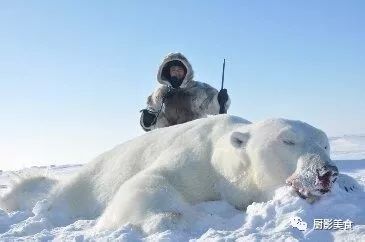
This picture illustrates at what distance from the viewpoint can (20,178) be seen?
577cm

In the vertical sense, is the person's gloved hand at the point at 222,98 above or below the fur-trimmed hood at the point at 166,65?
below

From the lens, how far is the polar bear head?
141 inches

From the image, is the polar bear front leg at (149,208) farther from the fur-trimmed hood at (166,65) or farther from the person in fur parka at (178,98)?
the fur-trimmed hood at (166,65)

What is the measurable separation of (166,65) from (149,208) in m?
4.69

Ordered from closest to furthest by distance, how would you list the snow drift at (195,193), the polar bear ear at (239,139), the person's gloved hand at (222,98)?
the snow drift at (195,193) → the polar bear ear at (239,139) → the person's gloved hand at (222,98)

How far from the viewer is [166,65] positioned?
8.18m

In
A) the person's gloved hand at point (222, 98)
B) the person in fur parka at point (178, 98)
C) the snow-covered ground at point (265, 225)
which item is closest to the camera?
the snow-covered ground at point (265, 225)

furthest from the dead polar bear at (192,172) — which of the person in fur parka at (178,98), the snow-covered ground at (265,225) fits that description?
the person in fur parka at (178,98)

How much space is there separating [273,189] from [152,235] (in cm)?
108

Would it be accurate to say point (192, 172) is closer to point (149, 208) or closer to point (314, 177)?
point (149, 208)

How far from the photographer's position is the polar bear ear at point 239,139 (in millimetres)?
4270

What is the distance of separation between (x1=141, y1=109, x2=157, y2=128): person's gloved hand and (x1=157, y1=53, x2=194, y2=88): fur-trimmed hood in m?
0.47

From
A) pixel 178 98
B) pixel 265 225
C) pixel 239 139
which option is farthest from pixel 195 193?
pixel 178 98

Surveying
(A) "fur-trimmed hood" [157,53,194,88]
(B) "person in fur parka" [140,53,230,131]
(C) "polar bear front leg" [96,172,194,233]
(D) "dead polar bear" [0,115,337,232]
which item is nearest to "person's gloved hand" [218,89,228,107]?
(B) "person in fur parka" [140,53,230,131]
